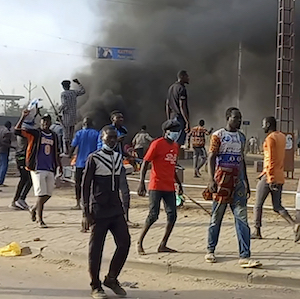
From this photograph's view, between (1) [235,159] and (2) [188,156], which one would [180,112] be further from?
(2) [188,156]

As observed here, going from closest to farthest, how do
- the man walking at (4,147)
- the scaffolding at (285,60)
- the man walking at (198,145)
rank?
the man walking at (4,147)
the man walking at (198,145)
the scaffolding at (285,60)

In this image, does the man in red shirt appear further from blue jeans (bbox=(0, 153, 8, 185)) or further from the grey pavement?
blue jeans (bbox=(0, 153, 8, 185))

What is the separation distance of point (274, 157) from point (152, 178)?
162cm

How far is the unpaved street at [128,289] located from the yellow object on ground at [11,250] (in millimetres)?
486

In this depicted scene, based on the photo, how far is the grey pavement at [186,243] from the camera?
18.5 feet

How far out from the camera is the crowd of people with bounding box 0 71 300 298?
16.1ft

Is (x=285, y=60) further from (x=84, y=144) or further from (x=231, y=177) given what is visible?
(x=231, y=177)

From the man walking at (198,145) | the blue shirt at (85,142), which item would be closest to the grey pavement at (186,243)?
the blue shirt at (85,142)

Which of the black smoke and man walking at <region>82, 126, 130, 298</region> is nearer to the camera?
man walking at <region>82, 126, 130, 298</region>

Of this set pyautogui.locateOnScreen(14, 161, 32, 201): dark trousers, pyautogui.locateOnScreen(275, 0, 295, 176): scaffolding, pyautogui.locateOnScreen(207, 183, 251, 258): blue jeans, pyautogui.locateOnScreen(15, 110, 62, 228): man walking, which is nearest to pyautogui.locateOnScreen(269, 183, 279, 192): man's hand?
pyautogui.locateOnScreen(207, 183, 251, 258): blue jeans

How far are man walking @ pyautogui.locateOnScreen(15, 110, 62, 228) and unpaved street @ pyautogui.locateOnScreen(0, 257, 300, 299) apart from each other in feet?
6.03

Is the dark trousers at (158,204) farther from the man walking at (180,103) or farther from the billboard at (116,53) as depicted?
the billboard at (116,53)

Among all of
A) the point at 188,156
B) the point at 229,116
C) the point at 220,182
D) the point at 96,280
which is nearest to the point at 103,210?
the point at 96,280

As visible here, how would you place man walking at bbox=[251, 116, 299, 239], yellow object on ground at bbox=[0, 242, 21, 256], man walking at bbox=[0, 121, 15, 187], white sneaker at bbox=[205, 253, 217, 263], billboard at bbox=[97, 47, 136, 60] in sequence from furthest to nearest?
billboard at bbox=[97, 47, 136, 60] → man walking at bbox=[0, 121, 15, 187] → man walking at bbox=[251, 116, 299, 239] → yellow object on ground at bbox=[0, 242, 21, 256] → white sneaker at bbox=[205, 253, 217, 263]
